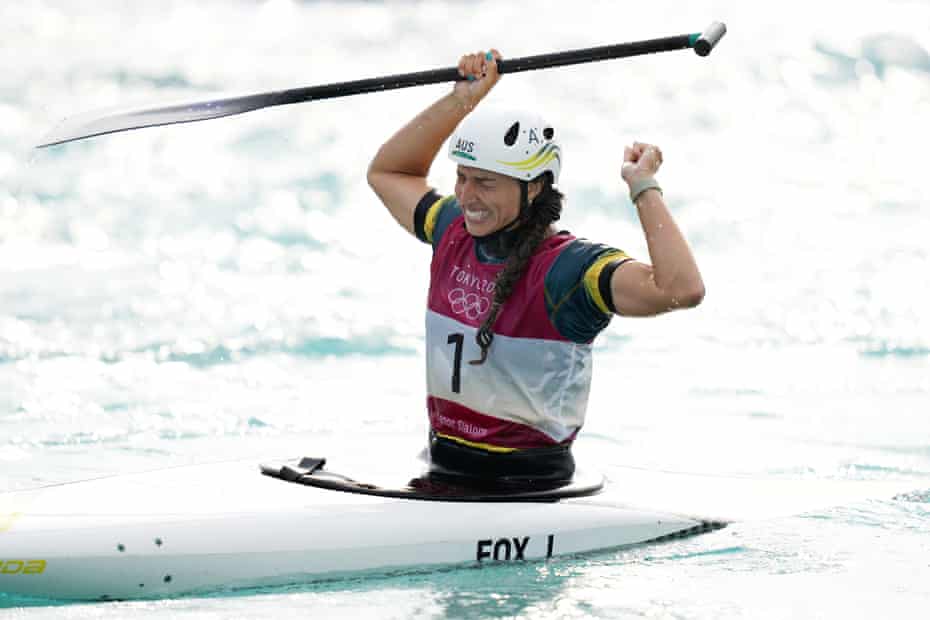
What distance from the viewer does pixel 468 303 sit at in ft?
16.9

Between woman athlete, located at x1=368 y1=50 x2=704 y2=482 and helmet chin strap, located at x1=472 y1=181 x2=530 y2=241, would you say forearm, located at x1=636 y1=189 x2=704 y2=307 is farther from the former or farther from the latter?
helmet chin strap, located at x1=472 y1=181 x2=530 y2=241

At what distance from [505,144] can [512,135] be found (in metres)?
0.05

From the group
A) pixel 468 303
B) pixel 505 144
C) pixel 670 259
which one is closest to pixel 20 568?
pixel 468 303

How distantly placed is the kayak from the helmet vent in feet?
4.57

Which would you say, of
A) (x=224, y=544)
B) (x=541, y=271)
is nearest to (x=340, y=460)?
(x=224, y=544)

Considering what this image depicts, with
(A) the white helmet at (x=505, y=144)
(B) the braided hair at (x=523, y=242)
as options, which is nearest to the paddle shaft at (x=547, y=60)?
(A) the white helmet at (x=505, y=144)

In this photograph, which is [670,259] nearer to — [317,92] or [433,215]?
[433,215]

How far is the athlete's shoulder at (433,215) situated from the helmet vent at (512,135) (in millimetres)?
580

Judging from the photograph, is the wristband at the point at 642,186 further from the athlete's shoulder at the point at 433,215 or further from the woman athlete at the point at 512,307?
the athlete's shoulder at the point at 433,215

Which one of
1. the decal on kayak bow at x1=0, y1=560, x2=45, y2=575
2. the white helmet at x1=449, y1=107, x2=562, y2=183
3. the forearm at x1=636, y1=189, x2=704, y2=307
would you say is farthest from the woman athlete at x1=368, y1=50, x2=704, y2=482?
the decal on kayak bow at x1=0, y1=560, x2=45, y2=575

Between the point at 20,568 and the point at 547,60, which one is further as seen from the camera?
the point at 547,60

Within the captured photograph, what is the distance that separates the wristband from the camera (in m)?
4.64

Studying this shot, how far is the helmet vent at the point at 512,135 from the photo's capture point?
5.02 m

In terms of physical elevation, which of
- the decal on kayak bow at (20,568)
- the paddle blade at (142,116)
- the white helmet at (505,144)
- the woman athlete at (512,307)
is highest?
the paddle blade at (142,116)
